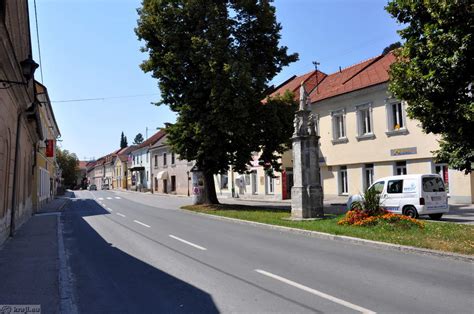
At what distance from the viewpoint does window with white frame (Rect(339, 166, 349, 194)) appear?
30078 mm

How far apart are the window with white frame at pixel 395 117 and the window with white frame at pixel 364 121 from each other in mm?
1431

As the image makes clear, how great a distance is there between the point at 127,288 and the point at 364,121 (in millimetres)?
24120

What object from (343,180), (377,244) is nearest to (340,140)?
(343,180)

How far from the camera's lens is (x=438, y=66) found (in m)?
9.37

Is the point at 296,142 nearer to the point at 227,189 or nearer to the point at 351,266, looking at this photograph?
the point at 351,266

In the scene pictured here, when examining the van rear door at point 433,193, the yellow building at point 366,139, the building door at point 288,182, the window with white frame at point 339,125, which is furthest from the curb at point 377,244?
the building door at point 288,182

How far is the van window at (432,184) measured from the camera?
16.6m

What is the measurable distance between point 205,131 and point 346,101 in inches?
444

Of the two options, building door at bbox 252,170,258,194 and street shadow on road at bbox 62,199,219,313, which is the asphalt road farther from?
building door at bbox 252,170,258,194

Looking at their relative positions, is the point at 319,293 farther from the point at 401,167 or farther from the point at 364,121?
the point at 364,121

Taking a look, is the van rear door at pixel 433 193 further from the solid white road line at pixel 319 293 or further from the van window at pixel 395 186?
the solid white road line at pixel 319 293

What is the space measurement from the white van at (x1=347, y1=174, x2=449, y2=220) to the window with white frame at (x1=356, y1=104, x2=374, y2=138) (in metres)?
10.5

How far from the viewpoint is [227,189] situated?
4478cm

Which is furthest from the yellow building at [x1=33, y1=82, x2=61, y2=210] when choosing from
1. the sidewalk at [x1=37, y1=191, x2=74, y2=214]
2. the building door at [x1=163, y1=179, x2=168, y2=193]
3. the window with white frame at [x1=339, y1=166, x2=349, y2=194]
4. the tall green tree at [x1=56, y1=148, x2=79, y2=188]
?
the tall green tree at [x1=56, y1=148, x2=79, y2=188]
